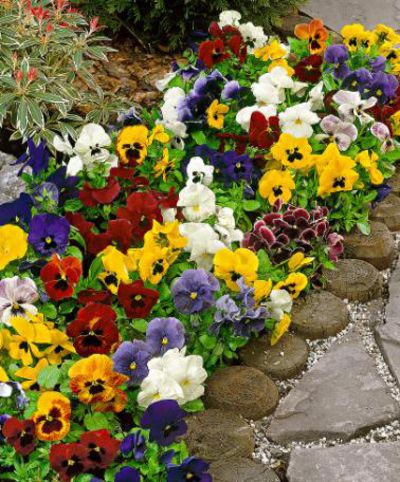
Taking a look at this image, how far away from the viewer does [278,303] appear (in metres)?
2.74

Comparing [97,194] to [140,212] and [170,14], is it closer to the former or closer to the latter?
[140,212]

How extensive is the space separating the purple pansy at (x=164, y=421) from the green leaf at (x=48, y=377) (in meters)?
0.34

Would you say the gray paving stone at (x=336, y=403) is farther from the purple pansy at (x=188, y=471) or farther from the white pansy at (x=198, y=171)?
the white pansy at (x=198, y=171)

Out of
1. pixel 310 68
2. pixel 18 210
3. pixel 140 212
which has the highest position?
pixel 310 68

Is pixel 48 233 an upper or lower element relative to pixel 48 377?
upper

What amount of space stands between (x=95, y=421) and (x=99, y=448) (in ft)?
0.67

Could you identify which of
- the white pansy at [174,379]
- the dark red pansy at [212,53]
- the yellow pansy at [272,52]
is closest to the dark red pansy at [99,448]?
the white pansy at [174,379]

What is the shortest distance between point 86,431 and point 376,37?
285cm

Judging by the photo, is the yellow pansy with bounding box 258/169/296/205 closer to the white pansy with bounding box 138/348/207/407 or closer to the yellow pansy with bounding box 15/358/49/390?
the white pansy with bounding box 138/348/207/407

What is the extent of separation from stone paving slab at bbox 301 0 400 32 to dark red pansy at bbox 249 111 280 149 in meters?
2.25

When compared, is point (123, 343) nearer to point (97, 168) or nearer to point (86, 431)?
point (86, 431)

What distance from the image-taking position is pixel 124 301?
256 cm

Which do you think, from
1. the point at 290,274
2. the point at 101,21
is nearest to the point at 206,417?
Answer: the point at 290,274

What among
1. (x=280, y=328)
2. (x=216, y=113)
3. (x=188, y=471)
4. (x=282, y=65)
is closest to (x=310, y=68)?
(x=282, y=65)
